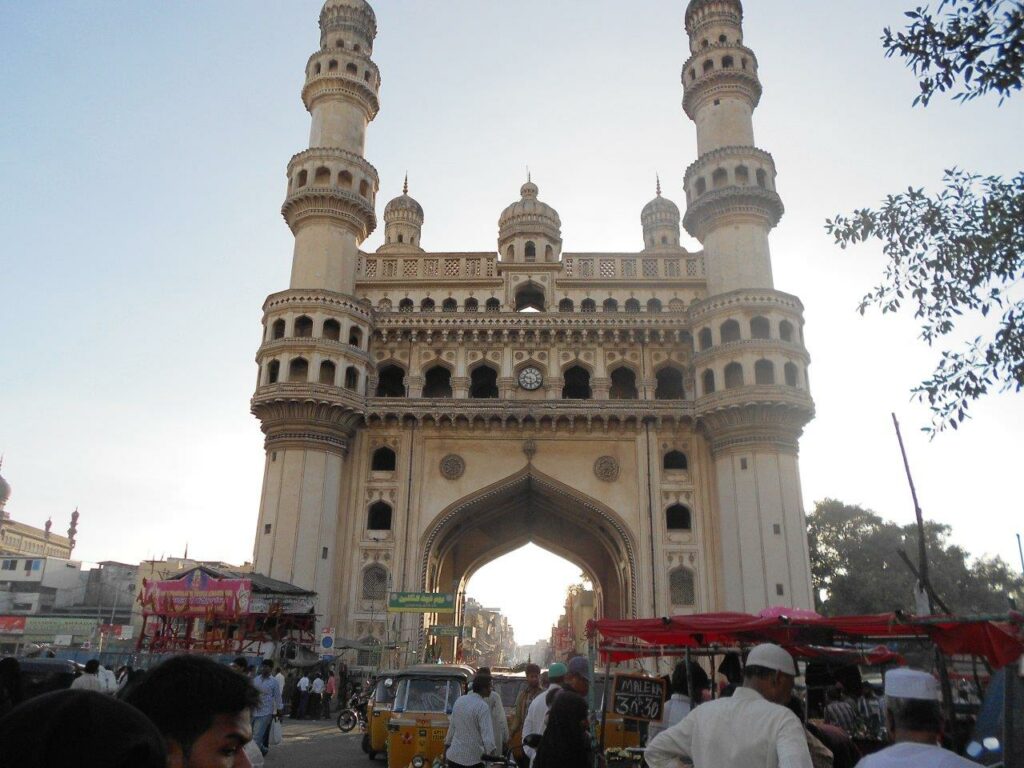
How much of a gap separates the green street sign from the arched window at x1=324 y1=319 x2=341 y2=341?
9321mm

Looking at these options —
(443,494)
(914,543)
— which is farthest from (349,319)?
(914,543)

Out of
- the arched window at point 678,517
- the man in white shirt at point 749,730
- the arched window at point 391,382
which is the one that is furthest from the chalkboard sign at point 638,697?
the arched window at point 391,382

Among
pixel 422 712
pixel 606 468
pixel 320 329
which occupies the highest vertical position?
pixel 320 329

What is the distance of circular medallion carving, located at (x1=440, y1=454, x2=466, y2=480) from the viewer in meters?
29.3

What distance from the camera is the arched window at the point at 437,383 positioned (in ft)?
103

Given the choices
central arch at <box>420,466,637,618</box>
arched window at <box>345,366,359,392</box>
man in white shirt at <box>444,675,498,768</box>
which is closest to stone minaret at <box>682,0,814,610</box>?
central arch at <box>420,466,637,618</box>

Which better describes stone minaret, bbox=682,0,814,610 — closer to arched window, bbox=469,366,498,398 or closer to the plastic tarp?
arched window, bbox=469,366,498,398

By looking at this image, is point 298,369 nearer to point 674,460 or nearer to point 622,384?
point 622,384

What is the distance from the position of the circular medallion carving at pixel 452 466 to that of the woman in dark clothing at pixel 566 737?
22997 millimetres

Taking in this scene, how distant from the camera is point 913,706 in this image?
11.8 ft

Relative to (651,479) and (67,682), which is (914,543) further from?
(67,682)

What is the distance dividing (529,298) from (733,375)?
8447mm

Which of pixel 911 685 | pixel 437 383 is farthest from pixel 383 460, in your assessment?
pixel 911 685

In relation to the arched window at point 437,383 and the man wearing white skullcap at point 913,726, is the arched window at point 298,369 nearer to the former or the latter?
the arched window at point 437,383
